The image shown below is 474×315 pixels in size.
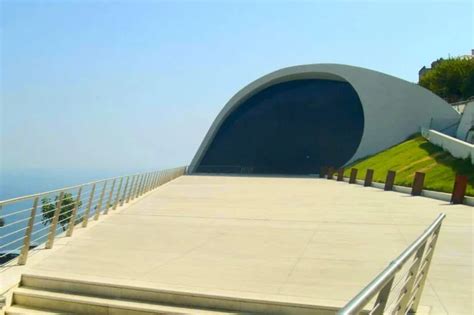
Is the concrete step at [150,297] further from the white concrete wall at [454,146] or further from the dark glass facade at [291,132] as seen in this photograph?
the dark glass facade at [291,132]

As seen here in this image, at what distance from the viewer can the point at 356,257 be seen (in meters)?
6.48

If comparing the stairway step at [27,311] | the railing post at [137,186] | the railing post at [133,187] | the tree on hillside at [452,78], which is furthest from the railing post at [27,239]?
the tree on hillside at [452,78]

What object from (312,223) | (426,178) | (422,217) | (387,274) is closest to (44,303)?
(387,274)

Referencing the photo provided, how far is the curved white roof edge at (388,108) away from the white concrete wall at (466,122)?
274 centimetres

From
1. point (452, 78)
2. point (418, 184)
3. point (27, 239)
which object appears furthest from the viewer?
point (452, 78)

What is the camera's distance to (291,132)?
35219 millimetres

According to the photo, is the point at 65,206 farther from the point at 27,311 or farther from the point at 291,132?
the point at 291,132

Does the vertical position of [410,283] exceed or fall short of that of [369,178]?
it exceeds it

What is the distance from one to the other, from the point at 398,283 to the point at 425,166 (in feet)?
53.8

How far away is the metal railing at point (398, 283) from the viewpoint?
1821mm

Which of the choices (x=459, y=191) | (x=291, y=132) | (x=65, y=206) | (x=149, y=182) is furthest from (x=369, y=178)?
(x=291, y=132)

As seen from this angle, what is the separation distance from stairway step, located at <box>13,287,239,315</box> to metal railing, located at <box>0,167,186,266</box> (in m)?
0.59

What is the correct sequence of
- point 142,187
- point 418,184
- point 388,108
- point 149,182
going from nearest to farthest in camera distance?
point 418,184 → point 142,187 → point 149,182 → point 388,108

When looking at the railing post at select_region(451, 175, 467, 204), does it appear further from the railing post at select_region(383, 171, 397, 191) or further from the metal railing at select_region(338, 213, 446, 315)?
the metal railing at select_region(338, 213, 446, 315)
